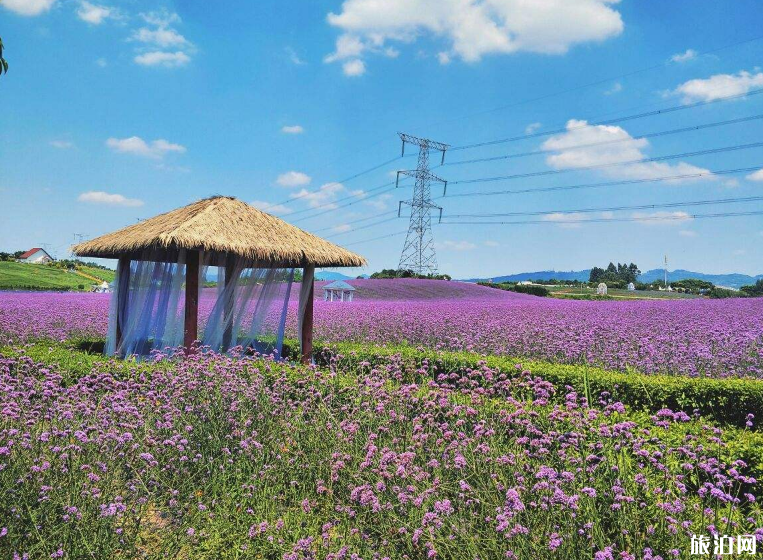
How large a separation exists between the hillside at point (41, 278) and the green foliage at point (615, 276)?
3342 centimetres

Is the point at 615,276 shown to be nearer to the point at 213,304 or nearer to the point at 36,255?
the point at 213,304

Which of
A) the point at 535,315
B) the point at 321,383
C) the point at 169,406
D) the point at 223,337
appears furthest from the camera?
the point at 535,315

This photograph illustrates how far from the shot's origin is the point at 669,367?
25.6ft

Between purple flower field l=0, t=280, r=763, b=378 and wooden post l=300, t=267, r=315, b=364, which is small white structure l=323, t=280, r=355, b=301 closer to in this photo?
purple flower field l=0, t=280, r=763, b=378

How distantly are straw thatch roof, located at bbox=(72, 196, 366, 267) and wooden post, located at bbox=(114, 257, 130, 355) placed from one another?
195mm

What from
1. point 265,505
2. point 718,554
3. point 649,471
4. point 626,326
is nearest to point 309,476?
point 265,505

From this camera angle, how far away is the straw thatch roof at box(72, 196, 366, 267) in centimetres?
797

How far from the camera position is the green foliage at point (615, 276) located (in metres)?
36.3

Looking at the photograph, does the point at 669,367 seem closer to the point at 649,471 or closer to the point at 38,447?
the point at 649,471

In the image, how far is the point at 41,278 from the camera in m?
37.5

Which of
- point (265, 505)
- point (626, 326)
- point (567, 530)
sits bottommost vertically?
point (265, 505)

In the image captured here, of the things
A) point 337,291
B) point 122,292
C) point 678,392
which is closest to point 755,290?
point 337,291

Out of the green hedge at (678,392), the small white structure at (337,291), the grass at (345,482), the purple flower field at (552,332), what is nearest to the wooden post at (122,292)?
the purple flower field at (552,332)

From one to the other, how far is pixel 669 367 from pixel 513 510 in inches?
243
